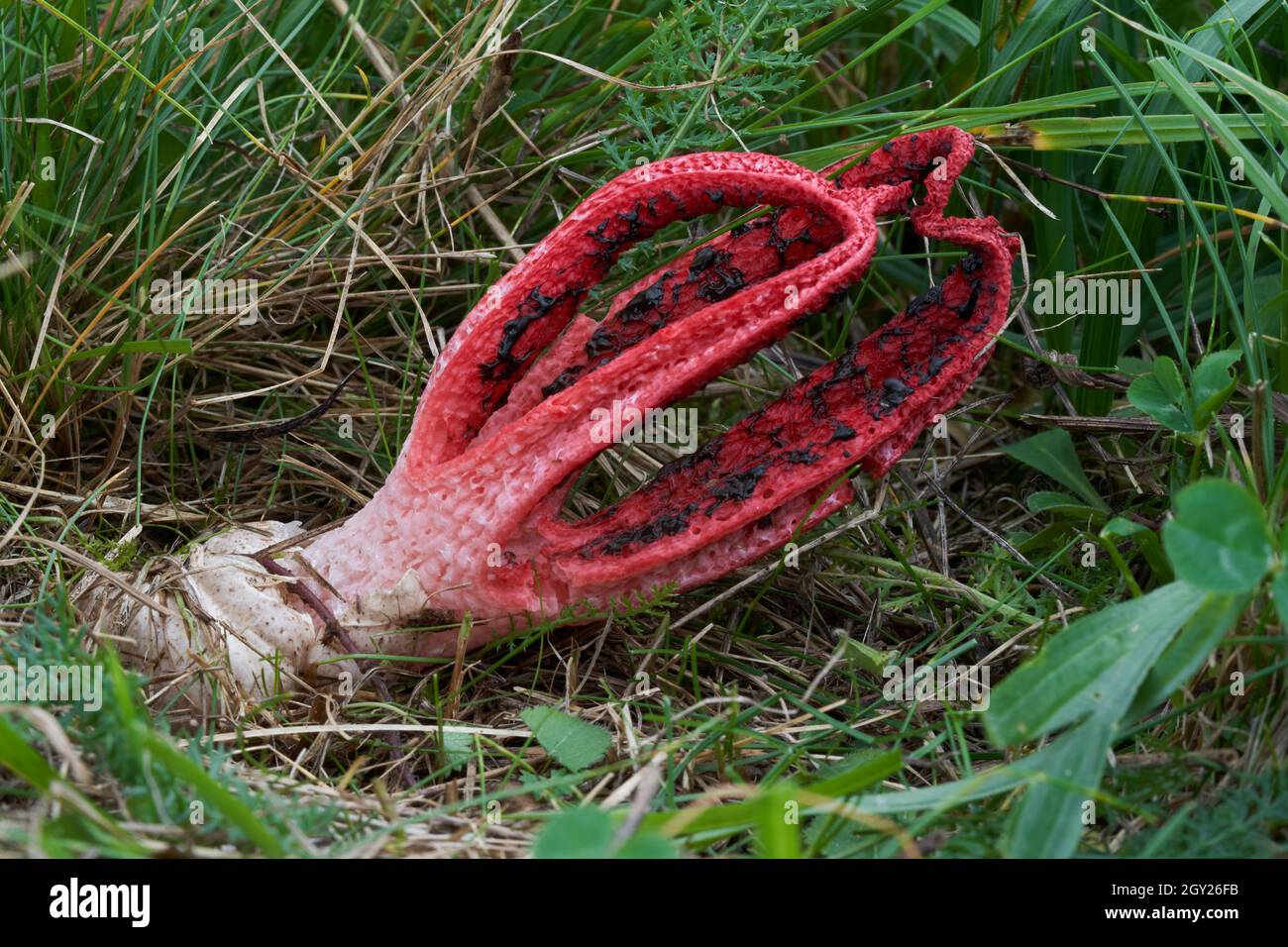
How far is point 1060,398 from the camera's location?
3268 millimetres

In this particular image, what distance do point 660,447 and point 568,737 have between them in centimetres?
115

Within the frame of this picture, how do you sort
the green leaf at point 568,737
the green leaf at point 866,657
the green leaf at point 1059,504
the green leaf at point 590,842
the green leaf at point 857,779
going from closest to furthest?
the green leaf at point 590,842
the green leaf at point 857,779
the green leaf at point 568,737
the green leaf at point 866,657
the green leaf at point 1059,504

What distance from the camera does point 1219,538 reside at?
1815 mm

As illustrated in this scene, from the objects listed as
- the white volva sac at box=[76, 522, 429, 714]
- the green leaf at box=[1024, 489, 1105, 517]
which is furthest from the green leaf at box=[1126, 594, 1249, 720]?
the white volva sac at box=[76, 522, 429, 714]

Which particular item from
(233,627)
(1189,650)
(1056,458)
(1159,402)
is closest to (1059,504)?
(1056,458)

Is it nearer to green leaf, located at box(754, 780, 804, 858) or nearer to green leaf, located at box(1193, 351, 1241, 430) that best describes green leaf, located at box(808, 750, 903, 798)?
green leaf, located at box(754, 780, 804, 858)

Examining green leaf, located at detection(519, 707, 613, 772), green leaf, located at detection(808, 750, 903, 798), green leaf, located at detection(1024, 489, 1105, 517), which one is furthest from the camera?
green leaf, located at detection(1024, 489, 1105, 517)

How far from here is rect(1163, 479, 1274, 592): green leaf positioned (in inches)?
70.8

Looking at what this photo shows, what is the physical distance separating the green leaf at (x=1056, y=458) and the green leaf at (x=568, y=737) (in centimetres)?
142

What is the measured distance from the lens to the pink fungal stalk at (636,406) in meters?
2.44

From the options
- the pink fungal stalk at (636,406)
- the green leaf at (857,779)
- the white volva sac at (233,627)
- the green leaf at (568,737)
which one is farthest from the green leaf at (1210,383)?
the white volva sac at (233,627)

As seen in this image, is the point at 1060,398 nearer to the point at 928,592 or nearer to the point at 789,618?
the point at 928,592

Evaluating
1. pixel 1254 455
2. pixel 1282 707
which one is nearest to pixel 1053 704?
pixel 1282 707

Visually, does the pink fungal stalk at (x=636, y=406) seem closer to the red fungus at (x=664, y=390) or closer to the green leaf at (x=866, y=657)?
the red fungus at (x=664, y=390)
